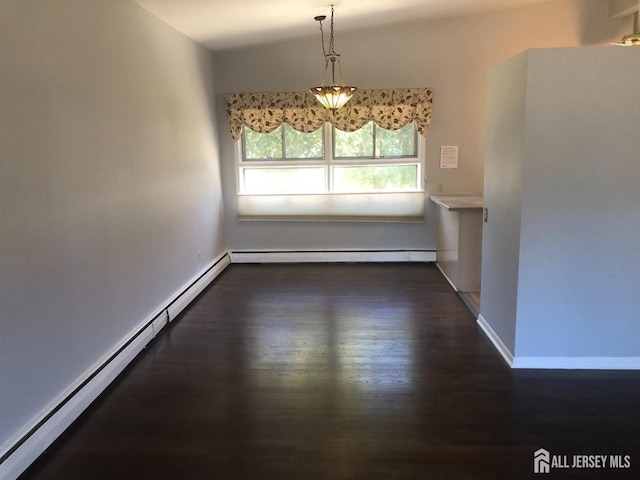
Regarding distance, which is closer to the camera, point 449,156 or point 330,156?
point 449,156

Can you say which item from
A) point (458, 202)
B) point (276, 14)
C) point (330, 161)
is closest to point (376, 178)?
point (330, 161)

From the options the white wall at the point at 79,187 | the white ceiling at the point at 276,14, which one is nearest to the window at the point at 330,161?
the white ceiling at the point at 276,14

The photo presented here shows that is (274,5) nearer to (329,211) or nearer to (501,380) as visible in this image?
(329,211)

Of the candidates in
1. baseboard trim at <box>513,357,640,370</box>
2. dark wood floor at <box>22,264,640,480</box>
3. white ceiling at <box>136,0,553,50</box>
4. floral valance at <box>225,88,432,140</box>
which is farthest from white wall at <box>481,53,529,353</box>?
floral valance at <box>225,88,432,140</box>

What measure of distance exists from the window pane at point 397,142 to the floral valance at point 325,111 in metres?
0.16

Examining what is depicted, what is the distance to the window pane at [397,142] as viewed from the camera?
20.1 ft

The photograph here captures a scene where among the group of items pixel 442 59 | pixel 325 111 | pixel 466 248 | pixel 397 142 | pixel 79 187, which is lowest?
pixel 466 248

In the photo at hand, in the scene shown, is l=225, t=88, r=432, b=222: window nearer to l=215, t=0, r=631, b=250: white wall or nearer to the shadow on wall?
l=215, t=0, r=631, b=250: white wall

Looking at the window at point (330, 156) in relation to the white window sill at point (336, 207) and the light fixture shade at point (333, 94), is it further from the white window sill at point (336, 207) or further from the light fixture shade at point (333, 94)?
the light fixture shade at point (333, 94)

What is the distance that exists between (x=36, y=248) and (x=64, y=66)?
3.50 ft

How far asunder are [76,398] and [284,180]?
4.06 m

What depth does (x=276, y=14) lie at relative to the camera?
4.59m

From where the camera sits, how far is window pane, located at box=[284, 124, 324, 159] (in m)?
6.23
